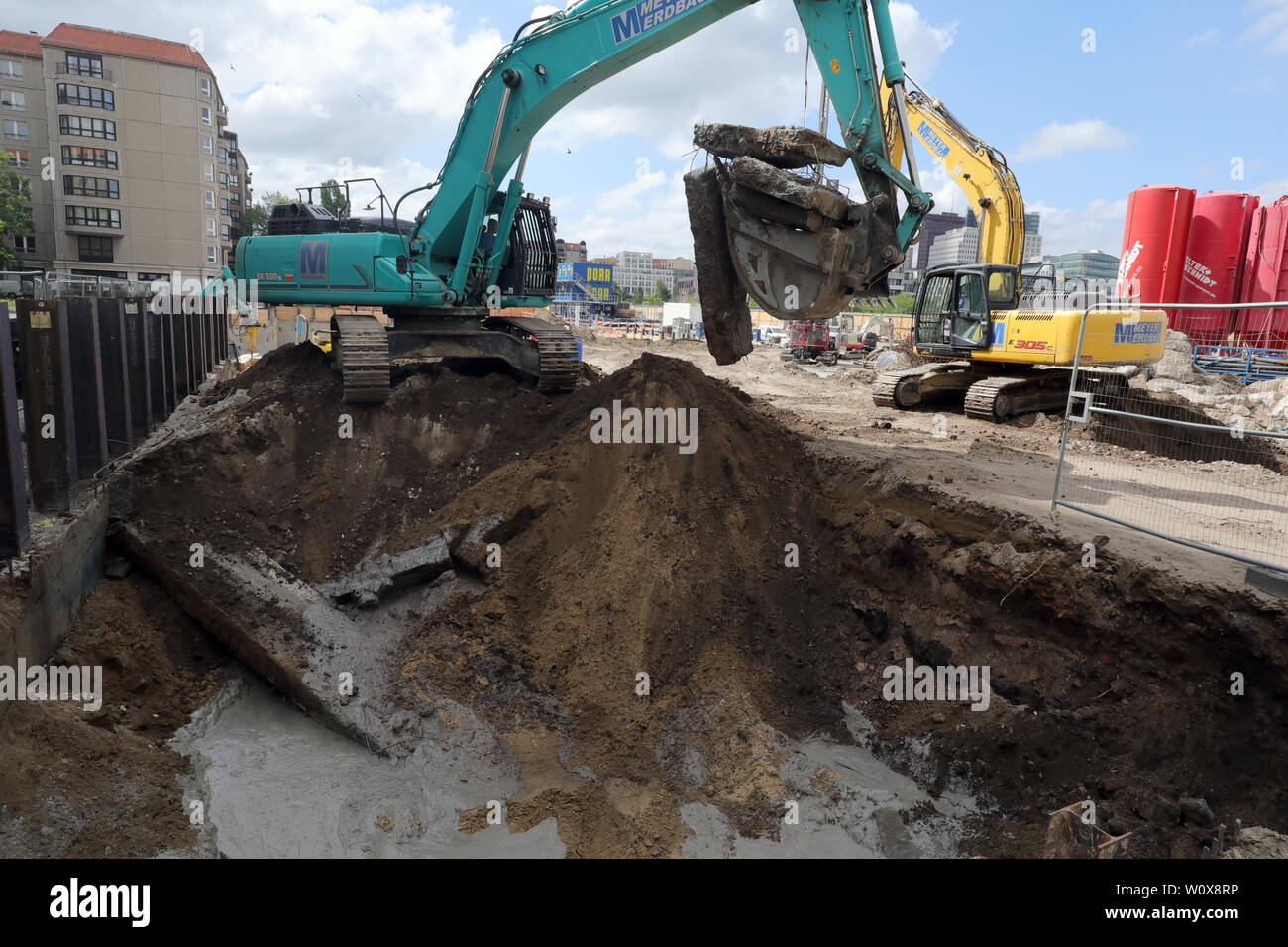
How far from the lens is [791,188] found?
6535 mm

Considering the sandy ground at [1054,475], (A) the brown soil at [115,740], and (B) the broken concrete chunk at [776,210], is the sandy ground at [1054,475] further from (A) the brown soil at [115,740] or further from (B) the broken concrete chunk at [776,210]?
(A) the brown soil at [115,740]

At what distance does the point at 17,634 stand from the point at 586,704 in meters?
3.50

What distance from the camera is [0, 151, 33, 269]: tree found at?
34531 mm

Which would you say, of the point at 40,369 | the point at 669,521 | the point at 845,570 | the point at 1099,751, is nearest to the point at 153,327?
the point at 40,369

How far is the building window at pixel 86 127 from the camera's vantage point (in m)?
39.8

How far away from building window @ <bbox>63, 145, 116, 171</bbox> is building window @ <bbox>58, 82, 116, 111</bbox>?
2068mm

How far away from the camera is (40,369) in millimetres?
6109

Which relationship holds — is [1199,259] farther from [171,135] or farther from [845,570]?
[171,135]

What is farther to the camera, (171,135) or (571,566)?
(171,135)

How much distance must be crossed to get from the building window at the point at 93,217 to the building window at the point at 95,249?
2.92 ft

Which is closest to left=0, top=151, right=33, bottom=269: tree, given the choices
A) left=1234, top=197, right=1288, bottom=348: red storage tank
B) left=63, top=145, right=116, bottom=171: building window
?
left=63, top=145, right=116, bottom=171: building window

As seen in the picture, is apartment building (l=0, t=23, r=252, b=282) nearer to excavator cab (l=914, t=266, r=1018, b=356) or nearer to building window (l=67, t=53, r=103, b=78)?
building window (l=67, t=53, r=103, b=78)

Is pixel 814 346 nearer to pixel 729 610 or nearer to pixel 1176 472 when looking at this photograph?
pixel 1176 472

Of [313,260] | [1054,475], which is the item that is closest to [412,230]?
[313,260]
